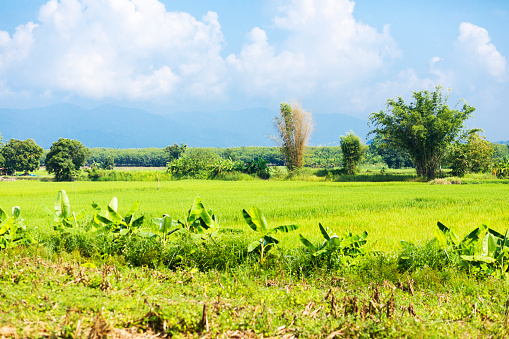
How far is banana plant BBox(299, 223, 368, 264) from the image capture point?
3.23 metres

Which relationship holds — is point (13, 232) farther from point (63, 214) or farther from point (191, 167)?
point (191, 167)

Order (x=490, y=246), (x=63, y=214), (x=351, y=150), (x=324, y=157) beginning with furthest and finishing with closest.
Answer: (x=324, y=157) → (x=351, y=150) → (x=63, y=214) → (x=490, y=246)

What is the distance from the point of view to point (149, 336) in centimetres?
199

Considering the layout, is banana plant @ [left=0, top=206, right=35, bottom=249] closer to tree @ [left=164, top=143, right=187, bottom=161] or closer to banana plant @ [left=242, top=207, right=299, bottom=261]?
banana plant @ [left=242, top=207, right=299, bottom=261]

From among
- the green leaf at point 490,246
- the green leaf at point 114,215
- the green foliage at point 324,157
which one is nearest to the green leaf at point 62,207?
the green leaf at point 114,215

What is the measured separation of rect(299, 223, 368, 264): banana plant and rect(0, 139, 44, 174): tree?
1996 inches

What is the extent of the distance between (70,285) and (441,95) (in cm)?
2701

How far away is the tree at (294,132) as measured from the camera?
2809 cm

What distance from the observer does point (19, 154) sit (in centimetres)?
4488

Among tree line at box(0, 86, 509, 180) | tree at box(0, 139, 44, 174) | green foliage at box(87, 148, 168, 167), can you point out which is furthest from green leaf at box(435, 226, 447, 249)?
green foliage at box(87, 148, 168, 167)

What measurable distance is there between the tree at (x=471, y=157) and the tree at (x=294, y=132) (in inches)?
400

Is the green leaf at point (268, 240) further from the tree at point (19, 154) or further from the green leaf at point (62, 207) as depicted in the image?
the tree at point (19, 154)

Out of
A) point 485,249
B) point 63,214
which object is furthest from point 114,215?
point 485,249

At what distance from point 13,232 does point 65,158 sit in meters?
32.6
